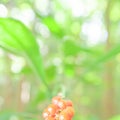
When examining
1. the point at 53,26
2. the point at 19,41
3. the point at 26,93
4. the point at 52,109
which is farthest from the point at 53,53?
the point at 52,109

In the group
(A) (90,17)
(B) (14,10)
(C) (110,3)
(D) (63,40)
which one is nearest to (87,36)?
(A) (90,17)

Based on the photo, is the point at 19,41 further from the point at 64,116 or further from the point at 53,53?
the point at 53,53

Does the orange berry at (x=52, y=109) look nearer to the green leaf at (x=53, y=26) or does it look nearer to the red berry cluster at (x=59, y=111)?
the red berry cluster at (x=59, y=111)

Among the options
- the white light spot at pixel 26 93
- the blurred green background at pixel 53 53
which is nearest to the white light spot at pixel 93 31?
the blurred green background at pixel 53 53

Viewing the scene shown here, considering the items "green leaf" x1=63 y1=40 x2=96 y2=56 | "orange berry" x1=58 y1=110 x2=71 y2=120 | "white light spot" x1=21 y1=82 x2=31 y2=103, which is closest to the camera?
"orange berry" x1=58 y1=110 x2=71 y2=120

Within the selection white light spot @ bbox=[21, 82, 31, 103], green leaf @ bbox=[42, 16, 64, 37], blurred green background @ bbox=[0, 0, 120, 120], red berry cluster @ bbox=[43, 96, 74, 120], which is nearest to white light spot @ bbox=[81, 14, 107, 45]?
blurred green background @ bbox=[0, 0, 120, 120]

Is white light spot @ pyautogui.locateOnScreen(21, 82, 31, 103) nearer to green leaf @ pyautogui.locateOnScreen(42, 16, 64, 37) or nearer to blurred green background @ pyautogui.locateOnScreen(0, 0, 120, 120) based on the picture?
blurred green background @ pyautogui.locateOnScreen(0, 0, 120, 120)

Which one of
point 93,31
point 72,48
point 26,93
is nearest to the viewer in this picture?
point 72,48
